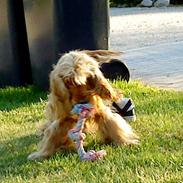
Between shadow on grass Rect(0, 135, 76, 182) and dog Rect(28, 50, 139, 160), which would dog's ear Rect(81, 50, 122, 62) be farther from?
shadow on grass Rect(0, 135, 76, 182)

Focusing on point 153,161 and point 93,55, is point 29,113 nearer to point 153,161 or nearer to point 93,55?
point 93,55

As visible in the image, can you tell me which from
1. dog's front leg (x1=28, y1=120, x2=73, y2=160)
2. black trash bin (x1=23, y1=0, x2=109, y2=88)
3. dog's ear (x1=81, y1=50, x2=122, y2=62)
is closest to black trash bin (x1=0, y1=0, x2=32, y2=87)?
black trash bin (x1=23, y1=0, x2=109, y2=88)

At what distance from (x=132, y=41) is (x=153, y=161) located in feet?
27.6

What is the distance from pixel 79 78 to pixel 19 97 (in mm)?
2902

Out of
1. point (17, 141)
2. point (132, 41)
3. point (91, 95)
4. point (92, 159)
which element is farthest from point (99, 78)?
point (132, 41)

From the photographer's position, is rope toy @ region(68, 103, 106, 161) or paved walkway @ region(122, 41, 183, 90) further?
paved walkway @ region(122, 41, 183, 90)

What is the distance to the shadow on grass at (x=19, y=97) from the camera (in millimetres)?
6617

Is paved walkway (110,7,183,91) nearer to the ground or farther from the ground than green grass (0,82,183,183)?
nearer to the ground

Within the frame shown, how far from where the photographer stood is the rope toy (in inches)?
169

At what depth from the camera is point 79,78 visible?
4.24 m

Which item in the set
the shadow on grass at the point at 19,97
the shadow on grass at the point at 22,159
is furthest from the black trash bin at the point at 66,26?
the shadow on grass at the point at 22,159

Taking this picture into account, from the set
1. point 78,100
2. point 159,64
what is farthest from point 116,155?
point 159,64

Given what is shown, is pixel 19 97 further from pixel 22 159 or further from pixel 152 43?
pixel 152 43

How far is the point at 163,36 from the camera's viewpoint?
12703mm
